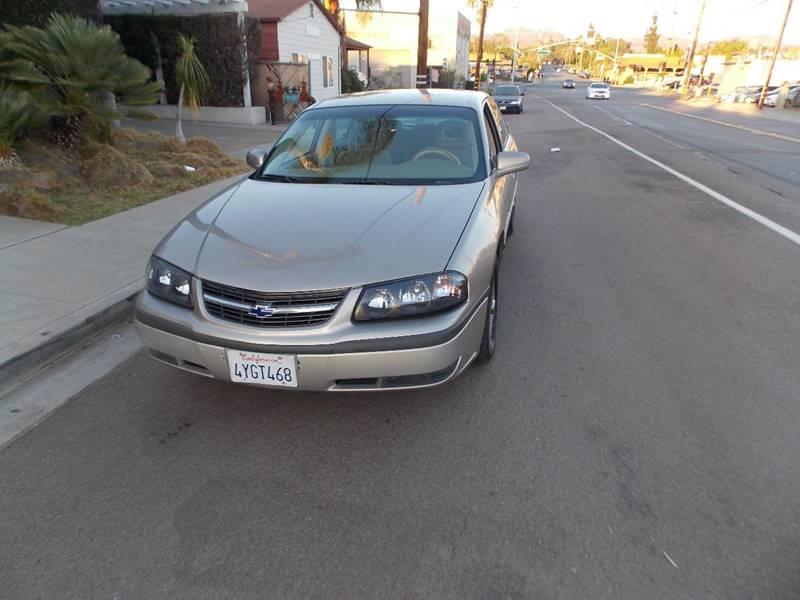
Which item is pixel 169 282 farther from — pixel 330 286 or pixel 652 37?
pixel 652 37

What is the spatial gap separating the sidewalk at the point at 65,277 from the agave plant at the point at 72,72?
248 cm

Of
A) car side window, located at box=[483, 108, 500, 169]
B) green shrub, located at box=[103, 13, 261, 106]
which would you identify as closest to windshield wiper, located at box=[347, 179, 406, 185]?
car side window, located at box=[483, 108, 500, 169]

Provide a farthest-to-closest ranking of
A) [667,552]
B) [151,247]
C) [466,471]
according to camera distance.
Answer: [151,247], [466,471], [667,552]

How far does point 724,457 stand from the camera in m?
2.93

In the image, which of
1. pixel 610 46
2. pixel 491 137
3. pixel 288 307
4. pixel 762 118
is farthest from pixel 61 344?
pixel 610 46

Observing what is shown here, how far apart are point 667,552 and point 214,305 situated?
7.51 feet

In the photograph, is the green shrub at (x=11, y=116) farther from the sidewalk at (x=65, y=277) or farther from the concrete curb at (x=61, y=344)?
the concrete curb at (x=61, y=344)

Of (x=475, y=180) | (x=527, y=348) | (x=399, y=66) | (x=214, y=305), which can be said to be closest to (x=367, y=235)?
(x=214, y=305)

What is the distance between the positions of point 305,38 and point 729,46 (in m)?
137

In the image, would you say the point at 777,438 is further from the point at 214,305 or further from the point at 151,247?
the point at 151,247

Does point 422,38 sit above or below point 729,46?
below

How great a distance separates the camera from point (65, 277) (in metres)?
4.96

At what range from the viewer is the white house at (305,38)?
21109 mm

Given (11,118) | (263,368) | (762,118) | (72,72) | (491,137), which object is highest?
(72,72)
